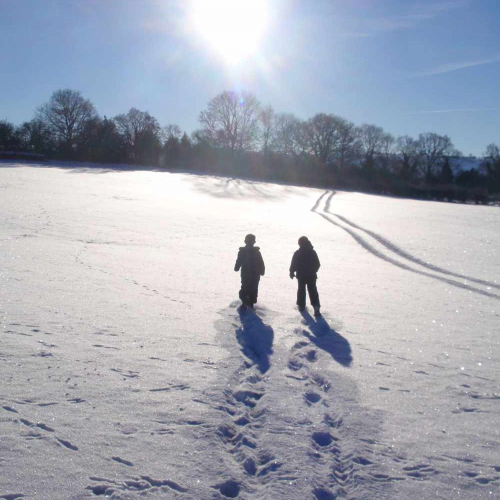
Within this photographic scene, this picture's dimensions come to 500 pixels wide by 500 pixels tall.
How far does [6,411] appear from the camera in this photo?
4.39 meters

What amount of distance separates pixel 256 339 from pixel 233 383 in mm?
1776

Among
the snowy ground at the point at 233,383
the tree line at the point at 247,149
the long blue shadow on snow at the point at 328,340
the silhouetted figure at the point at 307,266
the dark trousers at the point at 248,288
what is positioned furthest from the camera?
the tree line at the point at 247,149

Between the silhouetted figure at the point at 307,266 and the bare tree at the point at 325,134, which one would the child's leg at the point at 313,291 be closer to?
the silhouetted figure at the point at 307,266

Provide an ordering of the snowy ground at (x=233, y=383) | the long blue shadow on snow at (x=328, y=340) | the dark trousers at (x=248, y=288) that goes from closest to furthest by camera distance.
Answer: the snowy ground at (x=233, y=383), the long blue shadow on snow at (x=328, y=340), the dark trousers at (x=248, y=288)

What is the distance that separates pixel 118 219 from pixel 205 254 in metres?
8.70

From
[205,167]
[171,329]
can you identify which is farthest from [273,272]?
[205,167]

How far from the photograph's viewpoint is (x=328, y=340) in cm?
754

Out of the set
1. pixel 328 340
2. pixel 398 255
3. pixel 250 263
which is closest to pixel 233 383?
pixel 328 340

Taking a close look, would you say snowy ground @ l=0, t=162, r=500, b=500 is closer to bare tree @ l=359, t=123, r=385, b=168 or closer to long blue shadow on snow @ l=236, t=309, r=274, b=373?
long blue shadow on snow @ l=236, t=309, r=274, b=373

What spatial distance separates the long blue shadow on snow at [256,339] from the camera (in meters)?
6.47

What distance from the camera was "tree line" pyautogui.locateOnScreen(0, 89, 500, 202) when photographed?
6588cm

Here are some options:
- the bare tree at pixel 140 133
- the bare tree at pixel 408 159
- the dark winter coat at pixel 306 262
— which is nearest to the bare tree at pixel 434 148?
the bare tree at pixel 408 159

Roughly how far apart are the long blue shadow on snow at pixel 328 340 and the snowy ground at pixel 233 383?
5cm

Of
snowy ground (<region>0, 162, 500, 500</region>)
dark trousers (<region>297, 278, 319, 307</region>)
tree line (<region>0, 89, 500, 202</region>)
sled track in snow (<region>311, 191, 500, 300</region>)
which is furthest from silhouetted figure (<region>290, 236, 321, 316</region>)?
tree line (<region>0, 89, 500, 202</region>)
